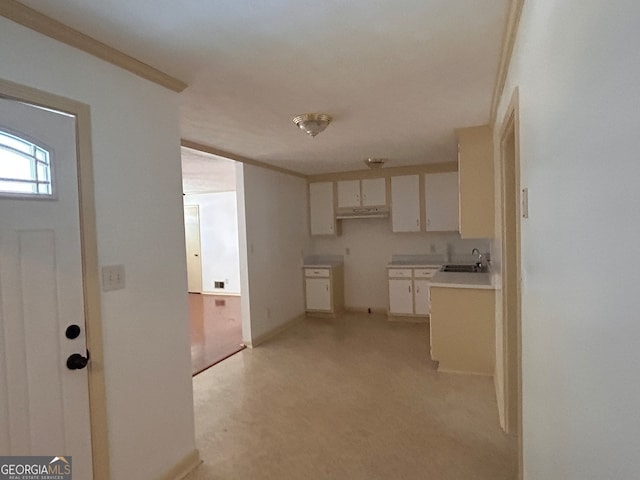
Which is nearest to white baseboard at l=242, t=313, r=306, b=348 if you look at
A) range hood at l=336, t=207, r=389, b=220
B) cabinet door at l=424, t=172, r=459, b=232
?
range hood at l=336, t=207, r=389, b=220

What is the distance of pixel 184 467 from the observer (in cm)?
221

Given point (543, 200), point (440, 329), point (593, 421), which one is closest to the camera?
point (593, 421)

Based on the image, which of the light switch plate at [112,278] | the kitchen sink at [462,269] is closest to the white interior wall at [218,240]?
the kitchen sink at [462,269]

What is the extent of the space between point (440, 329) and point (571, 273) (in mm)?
2918

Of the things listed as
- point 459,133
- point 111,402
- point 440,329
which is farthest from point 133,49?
point 440,329

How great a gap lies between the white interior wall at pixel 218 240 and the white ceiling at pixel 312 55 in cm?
488

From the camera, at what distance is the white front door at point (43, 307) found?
56.2 inches

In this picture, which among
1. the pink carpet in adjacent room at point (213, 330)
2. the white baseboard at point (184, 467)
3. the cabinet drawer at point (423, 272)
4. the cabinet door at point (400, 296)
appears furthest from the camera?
the cabinet door at point (400, 296)

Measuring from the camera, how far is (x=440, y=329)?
366 cm

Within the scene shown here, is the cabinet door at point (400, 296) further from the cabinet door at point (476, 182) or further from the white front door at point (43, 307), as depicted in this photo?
the white front door at point (43, 307)

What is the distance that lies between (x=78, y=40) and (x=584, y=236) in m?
2.05

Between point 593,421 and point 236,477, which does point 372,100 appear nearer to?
point 593,421

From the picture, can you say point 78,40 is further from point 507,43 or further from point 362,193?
point 362,193

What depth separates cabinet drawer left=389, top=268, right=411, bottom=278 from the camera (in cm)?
544
